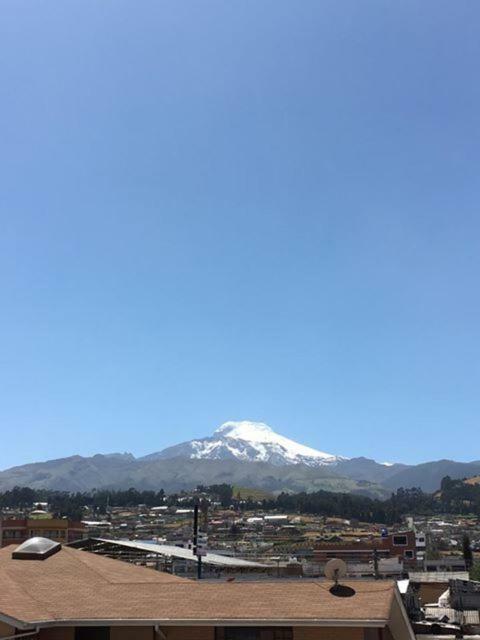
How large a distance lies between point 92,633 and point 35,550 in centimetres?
833

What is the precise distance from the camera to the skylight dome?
30.9 m

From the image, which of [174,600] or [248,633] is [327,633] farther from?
[174,600]

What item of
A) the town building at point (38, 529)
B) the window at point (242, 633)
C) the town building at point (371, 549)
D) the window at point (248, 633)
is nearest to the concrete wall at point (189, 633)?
Answer: the window at point (248, 633)

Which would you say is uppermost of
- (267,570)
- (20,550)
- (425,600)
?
(20,550)

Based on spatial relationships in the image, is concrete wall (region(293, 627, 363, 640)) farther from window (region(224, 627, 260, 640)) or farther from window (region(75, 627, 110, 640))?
window (region(75, 627, 110, 640))

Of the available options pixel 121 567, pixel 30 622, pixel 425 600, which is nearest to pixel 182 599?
pixel 30 622

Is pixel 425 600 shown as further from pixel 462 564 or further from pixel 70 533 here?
pixel 70 533

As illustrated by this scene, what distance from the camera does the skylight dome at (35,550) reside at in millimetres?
30891

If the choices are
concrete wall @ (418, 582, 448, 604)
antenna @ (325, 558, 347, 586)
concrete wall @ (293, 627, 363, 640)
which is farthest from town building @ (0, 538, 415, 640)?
concrete wall @ (418, 582, 448, 604)

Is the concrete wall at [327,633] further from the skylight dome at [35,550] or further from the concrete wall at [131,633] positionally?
the skylight dome at [35,550]

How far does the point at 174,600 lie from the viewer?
24.5 m

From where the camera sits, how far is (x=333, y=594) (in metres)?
24.0

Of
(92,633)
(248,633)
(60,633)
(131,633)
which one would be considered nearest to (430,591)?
(248,633)

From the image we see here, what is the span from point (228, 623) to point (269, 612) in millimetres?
1315
